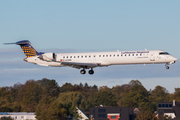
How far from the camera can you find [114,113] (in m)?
74.6

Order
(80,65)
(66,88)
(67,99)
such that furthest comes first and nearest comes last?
(66,88)
(67,99)
(80,65)

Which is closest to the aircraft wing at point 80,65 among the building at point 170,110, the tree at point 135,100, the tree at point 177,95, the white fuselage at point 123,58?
the white fuselage at point 123,58

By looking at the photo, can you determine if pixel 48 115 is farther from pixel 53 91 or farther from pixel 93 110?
pixel 53 91

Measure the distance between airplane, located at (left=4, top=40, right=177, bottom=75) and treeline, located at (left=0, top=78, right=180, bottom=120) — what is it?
11.5 m

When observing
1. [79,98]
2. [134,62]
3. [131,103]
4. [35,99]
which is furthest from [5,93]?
[134,62]

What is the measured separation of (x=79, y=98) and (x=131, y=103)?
16.4 metres

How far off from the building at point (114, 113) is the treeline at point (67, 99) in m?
3.38

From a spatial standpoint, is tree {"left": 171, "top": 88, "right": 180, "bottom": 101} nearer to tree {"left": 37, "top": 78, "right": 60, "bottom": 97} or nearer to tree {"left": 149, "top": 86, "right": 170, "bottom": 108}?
tree {"left": 149, "top": 86, "right": 170, "bottom": 108}

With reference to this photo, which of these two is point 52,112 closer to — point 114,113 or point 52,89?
point 114,113

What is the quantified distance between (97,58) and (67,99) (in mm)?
42342

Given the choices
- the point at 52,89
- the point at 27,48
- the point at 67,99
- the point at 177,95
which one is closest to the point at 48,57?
the point at 27,48

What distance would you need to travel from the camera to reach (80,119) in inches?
2753

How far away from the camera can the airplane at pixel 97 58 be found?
5183 centimetres

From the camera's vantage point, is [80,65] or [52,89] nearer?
[80,65]
